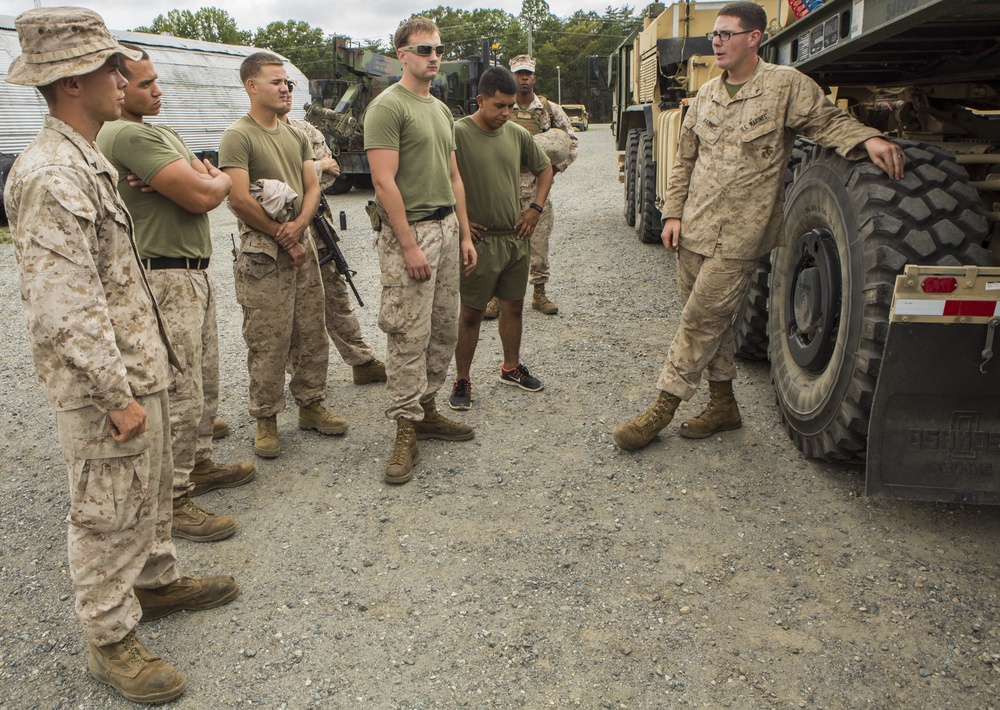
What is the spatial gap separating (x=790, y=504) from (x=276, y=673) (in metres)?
2.09

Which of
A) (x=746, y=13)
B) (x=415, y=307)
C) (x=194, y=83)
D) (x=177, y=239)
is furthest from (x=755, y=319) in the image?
(x=194, y=83)

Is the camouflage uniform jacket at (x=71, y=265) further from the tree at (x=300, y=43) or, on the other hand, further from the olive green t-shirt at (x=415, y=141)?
the tree at (x=300, y=43)

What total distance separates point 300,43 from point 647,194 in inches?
2921

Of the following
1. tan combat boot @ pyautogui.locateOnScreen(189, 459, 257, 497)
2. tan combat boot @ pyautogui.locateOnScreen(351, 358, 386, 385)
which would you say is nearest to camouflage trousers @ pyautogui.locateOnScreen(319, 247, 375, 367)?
tan combat boot @ pyautogui.locateOnScreen(351, 358, 386, 385)

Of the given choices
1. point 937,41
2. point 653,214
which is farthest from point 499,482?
point 653,214

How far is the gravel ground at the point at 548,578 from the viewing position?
94.1 inches

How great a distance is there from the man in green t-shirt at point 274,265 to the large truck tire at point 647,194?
16.8 feet

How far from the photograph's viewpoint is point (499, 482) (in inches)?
145

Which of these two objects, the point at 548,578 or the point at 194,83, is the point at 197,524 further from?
the point at 194,83

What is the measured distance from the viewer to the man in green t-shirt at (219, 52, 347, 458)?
3.65m

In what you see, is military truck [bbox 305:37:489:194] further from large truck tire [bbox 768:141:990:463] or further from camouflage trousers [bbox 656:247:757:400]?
large truck tire [bbox 768:141:990:463]

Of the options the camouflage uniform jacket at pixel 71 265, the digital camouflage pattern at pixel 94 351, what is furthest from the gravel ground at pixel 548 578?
the camouflage uniform jacket at pixel 71 265

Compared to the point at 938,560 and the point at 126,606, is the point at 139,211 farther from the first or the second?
the point at 938,560

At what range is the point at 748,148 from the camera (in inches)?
139
